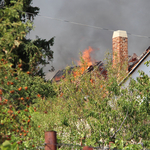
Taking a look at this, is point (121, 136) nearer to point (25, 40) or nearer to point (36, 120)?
point (36, 120)

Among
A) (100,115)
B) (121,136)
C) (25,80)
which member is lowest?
(121,136)

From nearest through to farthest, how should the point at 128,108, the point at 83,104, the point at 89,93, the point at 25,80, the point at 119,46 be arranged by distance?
the point at 128,108 < the point at 83,104 < the point at 89,93 < the point at 25,80 < the point at 119,46

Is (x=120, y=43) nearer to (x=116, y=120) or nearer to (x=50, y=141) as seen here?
(x=116, y=120)

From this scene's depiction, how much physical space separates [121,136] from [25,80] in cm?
937

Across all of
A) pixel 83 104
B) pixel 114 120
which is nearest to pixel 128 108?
pixel 114 120

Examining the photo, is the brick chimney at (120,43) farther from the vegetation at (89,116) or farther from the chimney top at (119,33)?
the vegetation at (89,116)

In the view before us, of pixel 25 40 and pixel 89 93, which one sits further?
pixel 25 40

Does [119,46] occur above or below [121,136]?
above

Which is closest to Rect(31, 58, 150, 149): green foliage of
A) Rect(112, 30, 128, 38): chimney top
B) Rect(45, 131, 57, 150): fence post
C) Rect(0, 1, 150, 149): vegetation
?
Rect(0, 1, 150, 149): vegetation

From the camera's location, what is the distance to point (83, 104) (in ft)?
29.1

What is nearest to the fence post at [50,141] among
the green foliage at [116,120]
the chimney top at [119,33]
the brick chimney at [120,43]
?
the green foliage at [116,120]

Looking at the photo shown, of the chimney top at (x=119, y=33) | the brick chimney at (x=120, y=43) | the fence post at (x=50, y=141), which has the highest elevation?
the chimney top at (x=119, y=33)

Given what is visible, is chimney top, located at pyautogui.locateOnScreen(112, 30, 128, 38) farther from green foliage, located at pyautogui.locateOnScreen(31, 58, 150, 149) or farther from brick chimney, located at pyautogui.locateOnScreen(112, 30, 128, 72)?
green foliage, located at pyautogui.locateOnScreen(31, 58, 150, 149)

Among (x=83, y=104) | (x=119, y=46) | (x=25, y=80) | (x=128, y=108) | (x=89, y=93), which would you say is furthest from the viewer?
(x=119, y=46)
